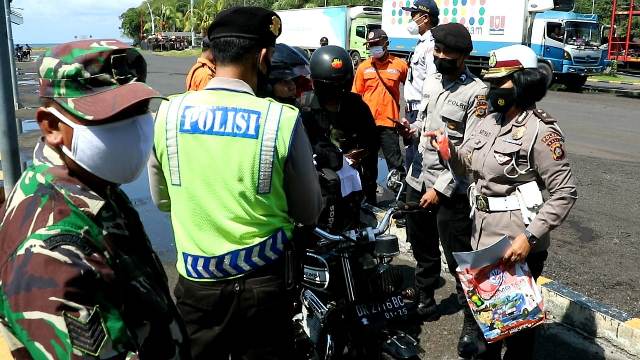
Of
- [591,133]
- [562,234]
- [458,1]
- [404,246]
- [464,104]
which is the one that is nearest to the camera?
[464,104]

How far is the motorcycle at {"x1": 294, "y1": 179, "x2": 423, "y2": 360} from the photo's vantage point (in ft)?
9.29

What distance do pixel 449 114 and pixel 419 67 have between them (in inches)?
94.7

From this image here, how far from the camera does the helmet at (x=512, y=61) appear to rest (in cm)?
297

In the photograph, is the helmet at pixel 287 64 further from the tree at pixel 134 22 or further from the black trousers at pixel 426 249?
the tree at pixel 134 22

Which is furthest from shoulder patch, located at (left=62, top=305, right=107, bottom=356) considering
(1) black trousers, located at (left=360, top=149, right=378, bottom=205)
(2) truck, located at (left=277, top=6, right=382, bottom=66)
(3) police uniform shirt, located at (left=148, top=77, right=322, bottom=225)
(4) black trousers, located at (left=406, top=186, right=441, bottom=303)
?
(2) truck, located at (left=277, top=6, right=382, bottom=66)

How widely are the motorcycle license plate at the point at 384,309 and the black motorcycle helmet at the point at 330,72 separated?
1.26 metres

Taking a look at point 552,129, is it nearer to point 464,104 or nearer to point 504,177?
point 504,177

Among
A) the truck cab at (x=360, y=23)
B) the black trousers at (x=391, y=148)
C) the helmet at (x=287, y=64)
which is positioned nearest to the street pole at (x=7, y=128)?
the helmet at (x=287, y=64)

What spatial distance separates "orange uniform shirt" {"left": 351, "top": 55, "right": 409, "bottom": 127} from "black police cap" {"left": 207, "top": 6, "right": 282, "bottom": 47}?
4725mm

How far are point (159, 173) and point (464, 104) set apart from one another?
7.40ft

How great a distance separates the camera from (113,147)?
1.39 metres

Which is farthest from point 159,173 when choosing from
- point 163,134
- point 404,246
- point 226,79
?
point 404,246

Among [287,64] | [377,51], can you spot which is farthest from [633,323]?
[377,51]

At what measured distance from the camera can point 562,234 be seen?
5785 mm
